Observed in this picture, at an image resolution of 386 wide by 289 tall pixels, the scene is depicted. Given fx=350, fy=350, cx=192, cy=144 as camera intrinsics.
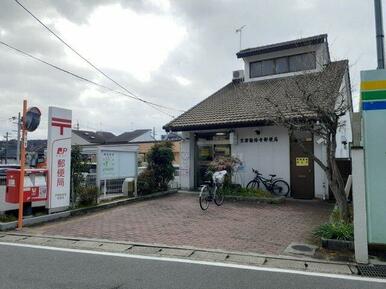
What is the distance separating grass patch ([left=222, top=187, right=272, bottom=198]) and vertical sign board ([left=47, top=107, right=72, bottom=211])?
6148 millimetres

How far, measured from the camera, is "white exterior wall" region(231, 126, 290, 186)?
14.2 meters

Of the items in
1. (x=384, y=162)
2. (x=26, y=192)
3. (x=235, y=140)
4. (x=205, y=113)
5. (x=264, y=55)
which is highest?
(x=264, y=55)

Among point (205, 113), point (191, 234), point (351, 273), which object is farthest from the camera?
point (205, 113)

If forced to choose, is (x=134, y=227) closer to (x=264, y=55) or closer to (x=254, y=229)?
(x=254, y=229)

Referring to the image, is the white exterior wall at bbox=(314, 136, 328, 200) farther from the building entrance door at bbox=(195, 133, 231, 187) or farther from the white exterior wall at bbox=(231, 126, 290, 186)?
the building entrance door at bbox=(195, 133, 231, 187)

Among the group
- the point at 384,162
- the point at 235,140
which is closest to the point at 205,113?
the point at 235,140

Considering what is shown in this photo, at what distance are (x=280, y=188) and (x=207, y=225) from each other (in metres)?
6.07

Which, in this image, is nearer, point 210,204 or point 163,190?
point 210,204

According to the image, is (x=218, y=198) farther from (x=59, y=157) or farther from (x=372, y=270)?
(x=372, y=270)

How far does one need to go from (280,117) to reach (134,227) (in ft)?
15.4

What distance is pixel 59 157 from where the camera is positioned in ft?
33.5

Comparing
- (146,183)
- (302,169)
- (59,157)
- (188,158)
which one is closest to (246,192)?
(302,169)

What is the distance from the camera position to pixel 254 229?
28.1ft

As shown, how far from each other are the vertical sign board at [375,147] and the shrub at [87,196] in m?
8.17
